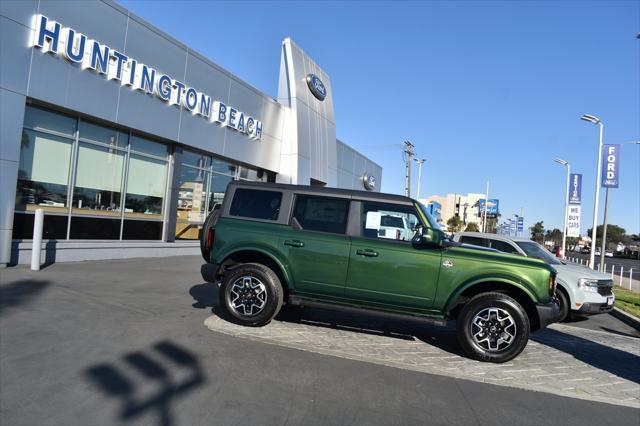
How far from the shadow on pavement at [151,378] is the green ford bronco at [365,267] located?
1.57 m

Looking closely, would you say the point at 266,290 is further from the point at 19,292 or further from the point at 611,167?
the point at 611,167

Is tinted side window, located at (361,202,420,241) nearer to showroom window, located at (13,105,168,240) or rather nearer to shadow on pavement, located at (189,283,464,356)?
shadow on pavement, located at (189,283,464,356)

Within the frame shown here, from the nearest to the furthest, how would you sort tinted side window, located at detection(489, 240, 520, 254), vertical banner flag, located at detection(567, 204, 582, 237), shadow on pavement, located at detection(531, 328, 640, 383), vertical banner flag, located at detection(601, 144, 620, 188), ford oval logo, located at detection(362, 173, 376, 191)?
shadow on pavement, located at detection(531, 328, 640, 383), tinted side window, located at detection(489, 240, 520, 254), vertical banner flag, located at detection(601, 144, 620, 188), vertical banner flag, located at detection(567, 204, 582, 237), ford oval logo, located at detection(362, 173, 376, 191)

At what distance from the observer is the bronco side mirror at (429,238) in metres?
5.57

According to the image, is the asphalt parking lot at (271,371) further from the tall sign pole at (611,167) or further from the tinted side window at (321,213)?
the tall sign pole at (611,167)

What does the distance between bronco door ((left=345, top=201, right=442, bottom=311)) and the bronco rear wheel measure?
0.53 m

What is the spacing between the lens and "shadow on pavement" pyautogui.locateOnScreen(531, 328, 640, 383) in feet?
18.7

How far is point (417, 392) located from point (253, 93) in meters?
15.2

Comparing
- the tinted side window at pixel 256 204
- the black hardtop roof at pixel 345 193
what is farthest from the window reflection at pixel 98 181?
the black hardtop roof at pixel 345 193

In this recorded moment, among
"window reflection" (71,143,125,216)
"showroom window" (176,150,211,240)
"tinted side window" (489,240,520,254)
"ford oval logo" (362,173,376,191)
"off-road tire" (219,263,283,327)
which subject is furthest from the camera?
"ford oval logo" (362,173,376,191)

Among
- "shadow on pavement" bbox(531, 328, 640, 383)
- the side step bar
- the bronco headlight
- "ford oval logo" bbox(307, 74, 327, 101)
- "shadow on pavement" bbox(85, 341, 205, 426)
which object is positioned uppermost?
"ford oval logo" bbox(307, 74, 327, 101)

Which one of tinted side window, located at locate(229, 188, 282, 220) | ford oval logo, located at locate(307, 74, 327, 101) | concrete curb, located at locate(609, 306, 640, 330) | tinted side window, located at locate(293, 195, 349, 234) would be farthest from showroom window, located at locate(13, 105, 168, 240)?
concrete curb, located at locate(609, 306, 640, 330)

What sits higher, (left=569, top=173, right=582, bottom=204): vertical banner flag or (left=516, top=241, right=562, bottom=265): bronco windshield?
(left=569, top=173, right=582, bottom=204): vertical banner flag

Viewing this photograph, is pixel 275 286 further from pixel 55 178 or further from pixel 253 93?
pixel 253 93
